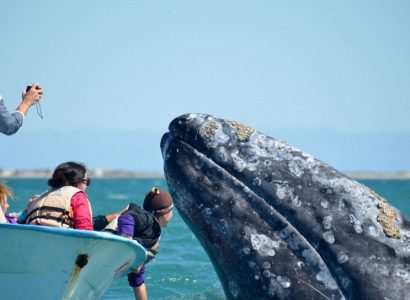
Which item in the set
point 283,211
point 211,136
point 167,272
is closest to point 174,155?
point 211,136

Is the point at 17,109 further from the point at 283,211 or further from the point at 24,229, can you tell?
the point at 283,211

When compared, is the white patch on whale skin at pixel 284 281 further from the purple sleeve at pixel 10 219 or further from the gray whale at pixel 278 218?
the purple sleeve at pixel 10 219

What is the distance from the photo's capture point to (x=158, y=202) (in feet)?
30.5

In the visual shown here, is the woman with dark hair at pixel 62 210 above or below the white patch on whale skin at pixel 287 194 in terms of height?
below

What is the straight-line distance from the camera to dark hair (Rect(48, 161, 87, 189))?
28.1 ft

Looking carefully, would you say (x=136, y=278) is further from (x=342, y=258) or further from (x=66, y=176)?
(x=342, y=258)

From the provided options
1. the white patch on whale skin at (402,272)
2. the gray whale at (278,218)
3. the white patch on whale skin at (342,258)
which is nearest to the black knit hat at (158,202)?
the gray whale at (278,218)

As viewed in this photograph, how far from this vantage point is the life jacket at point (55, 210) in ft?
27.2

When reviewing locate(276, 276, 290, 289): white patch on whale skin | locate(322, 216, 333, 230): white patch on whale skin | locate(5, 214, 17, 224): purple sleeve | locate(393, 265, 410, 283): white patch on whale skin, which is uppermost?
locate(322, 216, 333, 230): white patch on whale skin

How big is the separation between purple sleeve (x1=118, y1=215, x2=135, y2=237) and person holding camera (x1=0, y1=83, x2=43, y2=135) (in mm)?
1195

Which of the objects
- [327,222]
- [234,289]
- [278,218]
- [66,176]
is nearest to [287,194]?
[278,218]

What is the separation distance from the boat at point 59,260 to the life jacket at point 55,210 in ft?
1.21

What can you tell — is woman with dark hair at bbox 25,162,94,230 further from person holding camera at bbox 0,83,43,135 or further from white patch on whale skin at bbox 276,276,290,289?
white patch on whale skin at bbox 276,276,290,289

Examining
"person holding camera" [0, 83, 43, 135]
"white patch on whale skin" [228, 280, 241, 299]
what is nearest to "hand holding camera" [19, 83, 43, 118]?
"person holding camera" [0, 83, 43, 135]
